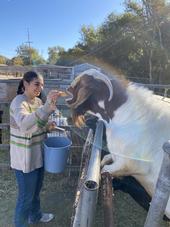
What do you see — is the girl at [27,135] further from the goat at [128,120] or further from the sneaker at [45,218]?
the sneaker at [45,218]

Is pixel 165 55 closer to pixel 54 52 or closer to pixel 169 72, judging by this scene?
pixel 169 72

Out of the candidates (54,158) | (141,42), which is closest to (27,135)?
(54,158)

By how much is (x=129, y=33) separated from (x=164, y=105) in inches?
1071

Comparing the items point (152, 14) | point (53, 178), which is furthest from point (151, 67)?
point (53, 178)

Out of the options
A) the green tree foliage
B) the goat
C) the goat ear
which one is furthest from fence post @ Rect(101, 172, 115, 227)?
the green tree foliage

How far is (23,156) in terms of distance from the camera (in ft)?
8.29

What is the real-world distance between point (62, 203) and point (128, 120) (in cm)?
184

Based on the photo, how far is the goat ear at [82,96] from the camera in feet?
7.50

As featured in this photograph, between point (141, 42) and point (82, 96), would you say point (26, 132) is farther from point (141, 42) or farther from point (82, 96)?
point (141, 42)

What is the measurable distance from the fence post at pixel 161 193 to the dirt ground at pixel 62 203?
2.05m

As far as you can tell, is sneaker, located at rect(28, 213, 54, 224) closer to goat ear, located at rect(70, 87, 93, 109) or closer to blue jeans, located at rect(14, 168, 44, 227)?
blue jeans, located at rect(14, 168, 44, 227)

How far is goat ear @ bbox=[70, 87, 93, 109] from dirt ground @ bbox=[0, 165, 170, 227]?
4.45 feet

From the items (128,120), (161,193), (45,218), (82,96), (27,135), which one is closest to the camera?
(161,193)

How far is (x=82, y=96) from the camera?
2.32 metres
